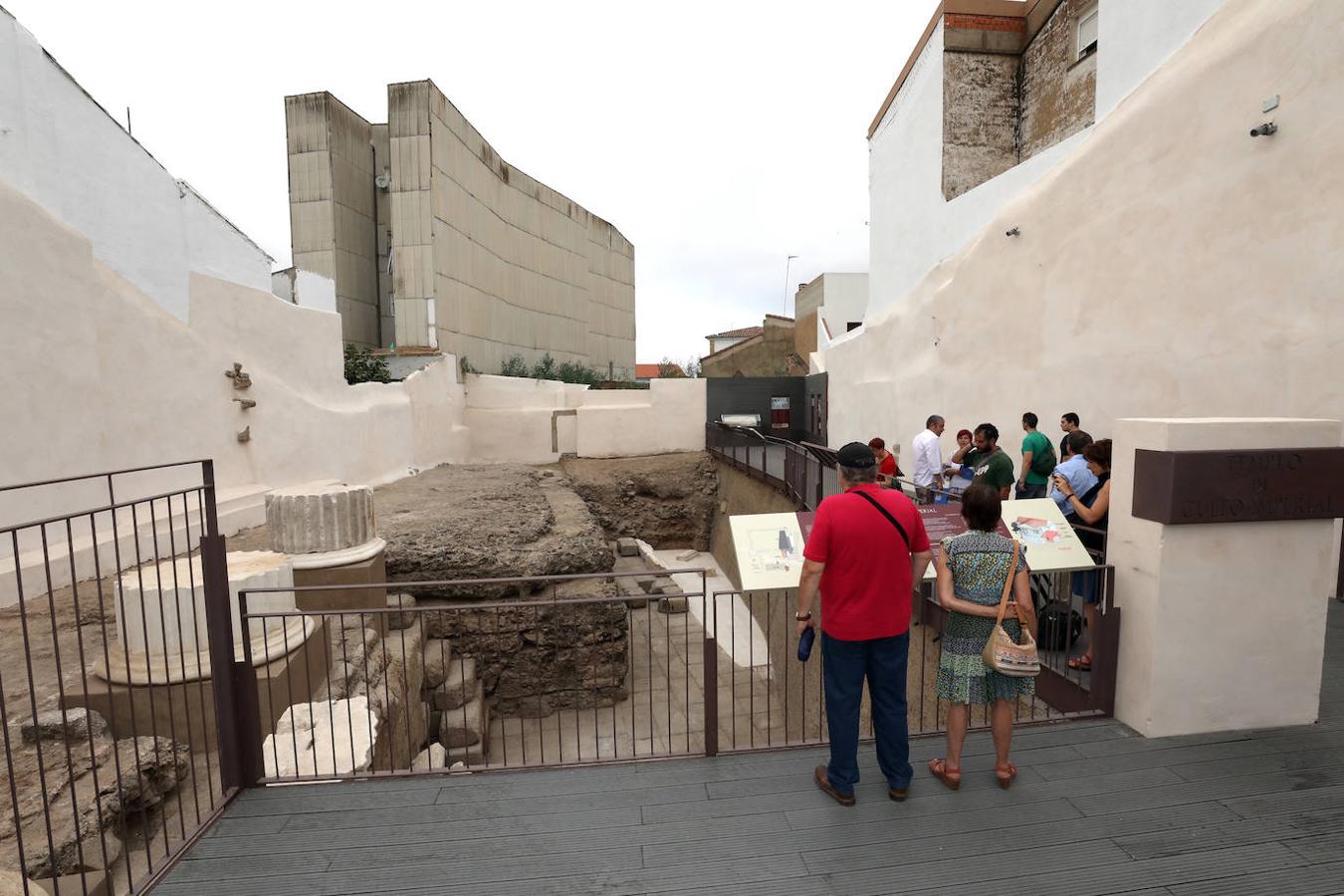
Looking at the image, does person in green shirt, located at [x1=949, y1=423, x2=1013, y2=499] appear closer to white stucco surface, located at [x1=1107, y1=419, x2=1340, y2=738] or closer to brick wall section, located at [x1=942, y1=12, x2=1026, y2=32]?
white stucco surface, located at [x1=1107, y1=419, x2=1340, y2=738]

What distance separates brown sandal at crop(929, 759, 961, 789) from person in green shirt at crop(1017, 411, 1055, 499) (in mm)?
4474

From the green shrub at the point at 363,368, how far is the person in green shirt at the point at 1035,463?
44.5 feet

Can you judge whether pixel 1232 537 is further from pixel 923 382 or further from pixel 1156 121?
pixel 923 382

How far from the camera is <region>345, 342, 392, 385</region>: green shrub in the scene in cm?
1588

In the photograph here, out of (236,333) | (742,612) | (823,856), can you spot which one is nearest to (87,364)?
(236,333)

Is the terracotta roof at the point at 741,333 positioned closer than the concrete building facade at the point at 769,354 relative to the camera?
No

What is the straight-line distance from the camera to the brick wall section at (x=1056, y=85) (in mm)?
11453

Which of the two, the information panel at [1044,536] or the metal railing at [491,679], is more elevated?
the information panel at [1044,536]

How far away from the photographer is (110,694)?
3250 millimetres

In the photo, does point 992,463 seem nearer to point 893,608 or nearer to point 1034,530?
point 1034,530

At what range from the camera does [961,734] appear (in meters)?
3.25

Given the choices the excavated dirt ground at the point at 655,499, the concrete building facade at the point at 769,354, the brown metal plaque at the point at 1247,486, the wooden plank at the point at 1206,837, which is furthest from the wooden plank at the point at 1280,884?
the concrete building facade at the point at 769,354

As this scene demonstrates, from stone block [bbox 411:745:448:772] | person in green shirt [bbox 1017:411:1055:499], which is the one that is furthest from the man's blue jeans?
person in green shirt [bbox 1017:411:1055:499]

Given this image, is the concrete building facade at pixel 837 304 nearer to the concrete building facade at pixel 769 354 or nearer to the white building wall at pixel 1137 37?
the concrete building facade at pixel 769 354
